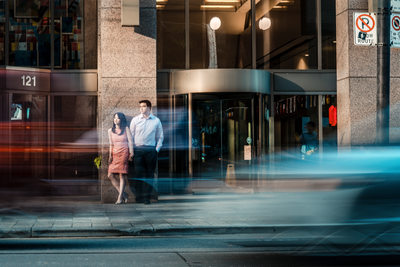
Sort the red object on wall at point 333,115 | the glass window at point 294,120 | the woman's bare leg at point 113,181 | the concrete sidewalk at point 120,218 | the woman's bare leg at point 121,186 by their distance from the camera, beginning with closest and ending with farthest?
the concrete sidewalk at point 120,218, the woman's bare leg at point 121,186, the woman's bare leg at point 113,181, the glass window at point 294,120, the red object on wall at point 333,115

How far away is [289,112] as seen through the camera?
13734mm

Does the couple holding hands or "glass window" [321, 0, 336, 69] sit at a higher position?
"glass window" [321, 0, 336, 69]

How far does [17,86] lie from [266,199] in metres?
6.16

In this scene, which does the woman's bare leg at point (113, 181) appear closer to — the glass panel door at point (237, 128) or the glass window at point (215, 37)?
Answer: the glass panel door at point (237, 128)

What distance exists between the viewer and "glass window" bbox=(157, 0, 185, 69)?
13.3m

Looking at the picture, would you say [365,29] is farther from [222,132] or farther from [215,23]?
[222,132]

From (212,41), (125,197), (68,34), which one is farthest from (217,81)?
(68,34)

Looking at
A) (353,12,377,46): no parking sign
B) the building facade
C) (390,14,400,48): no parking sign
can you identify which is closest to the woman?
the building facade

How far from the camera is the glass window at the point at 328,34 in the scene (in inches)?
546

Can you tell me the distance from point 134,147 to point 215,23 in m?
3.74

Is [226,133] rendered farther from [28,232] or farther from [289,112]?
[28,232]

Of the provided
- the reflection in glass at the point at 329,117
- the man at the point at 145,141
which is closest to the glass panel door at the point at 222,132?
the man at the point at 145,141

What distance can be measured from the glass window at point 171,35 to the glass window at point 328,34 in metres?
3.43

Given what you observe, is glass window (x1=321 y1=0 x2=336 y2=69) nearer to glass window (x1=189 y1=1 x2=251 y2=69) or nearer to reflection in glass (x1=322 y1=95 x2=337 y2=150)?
reflection in glass (x1=322 y1=95 x2=337 y2=150)
